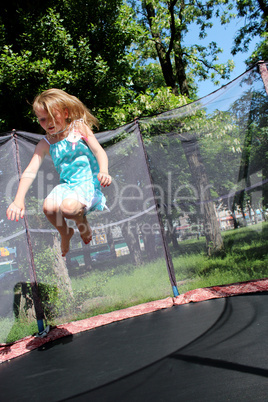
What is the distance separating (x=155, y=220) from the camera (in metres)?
2.92

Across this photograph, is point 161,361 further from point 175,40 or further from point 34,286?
point 175,40

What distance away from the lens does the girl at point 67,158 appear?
4.60 ft

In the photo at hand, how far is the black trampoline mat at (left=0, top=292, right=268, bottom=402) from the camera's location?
105 cm

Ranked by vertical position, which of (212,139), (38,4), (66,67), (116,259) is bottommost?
(116,259)

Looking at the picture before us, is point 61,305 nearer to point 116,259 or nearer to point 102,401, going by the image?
point 116,259

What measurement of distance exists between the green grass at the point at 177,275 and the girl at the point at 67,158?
1.29m

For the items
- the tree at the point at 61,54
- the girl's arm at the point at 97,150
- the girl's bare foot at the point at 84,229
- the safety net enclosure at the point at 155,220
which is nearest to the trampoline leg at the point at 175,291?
the safety net enclosure at the point at 155,220

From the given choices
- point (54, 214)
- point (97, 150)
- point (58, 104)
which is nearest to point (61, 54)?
point (58, 104)

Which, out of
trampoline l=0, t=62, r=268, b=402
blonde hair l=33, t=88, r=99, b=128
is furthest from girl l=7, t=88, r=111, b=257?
trampoline l=0, t=62, r=268, b=402

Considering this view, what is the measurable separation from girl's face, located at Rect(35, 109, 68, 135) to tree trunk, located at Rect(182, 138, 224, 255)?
1599 mm

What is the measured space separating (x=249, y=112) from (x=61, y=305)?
7.46ft

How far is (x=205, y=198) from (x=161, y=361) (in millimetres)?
1733

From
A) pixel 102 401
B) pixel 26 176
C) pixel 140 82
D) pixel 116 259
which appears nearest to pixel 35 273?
pixel 116 259

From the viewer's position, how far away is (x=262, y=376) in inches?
39.8
